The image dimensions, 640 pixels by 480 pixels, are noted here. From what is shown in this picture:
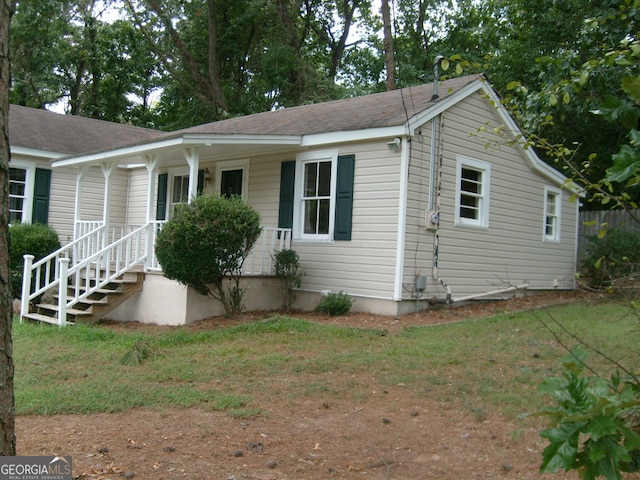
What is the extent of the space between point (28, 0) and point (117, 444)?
21.2m

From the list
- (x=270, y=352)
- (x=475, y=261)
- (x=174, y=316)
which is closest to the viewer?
(x=270, y=352)

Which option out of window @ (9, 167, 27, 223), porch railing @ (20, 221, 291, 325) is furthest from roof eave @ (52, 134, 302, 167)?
window @ (9, 167, 27, 223)

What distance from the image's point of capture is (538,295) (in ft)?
45.1

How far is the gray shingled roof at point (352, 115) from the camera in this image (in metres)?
10.7

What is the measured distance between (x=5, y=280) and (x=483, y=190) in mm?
10675

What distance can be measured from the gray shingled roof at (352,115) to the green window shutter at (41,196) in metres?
4.41

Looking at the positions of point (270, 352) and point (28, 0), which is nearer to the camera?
point (270, 352)

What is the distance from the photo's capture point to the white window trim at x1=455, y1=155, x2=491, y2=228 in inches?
453

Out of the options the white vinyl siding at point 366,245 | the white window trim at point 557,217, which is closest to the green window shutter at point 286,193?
the white vinyl siding at point 366,245

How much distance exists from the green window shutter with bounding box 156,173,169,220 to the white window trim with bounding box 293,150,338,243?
182 inches

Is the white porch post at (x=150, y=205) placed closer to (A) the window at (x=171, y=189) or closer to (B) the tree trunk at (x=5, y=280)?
(A) the window at (x=171, y=189)

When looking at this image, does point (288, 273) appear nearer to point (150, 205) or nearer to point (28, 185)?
point (150, 205)

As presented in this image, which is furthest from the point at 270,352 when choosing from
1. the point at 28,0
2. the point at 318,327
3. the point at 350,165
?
the point at 28,0

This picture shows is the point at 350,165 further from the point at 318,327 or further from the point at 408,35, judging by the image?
the point at 408,35
